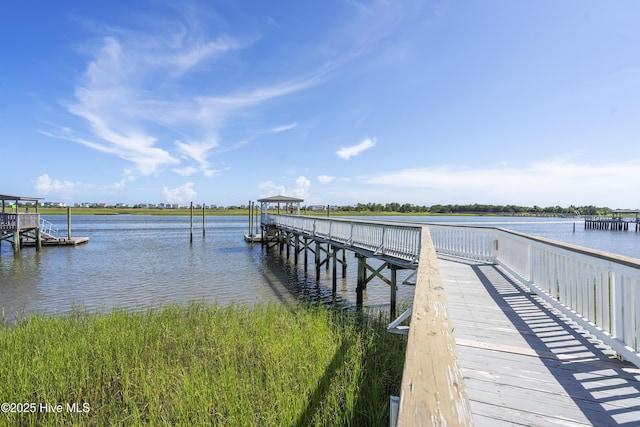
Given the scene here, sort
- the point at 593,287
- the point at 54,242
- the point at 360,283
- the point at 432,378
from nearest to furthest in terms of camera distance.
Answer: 1. the point at 432,378
2. the point at 593,287
3. the point at 360,283
4. the point at 54,242

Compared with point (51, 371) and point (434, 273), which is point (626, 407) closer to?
point (434, 273)

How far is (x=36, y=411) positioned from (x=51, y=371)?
2.83 feet

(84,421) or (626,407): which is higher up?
(626,407)

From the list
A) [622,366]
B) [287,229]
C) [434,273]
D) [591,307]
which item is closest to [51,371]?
[434,273]

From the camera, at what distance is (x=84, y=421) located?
4332mm

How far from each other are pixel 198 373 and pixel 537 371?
14.6 ft

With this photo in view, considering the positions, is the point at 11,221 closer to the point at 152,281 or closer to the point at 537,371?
the point at 152,281

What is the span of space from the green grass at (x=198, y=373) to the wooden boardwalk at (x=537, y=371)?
1.40m

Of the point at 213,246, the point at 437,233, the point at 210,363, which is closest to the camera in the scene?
the point at 210,363

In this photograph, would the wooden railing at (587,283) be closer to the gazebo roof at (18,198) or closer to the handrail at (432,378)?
the handrail at (432,378)

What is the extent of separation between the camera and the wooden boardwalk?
253 centimetres

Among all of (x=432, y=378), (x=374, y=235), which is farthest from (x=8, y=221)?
(x=432, y=378)

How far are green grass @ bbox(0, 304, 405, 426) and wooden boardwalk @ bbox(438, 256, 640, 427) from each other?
4.60ft

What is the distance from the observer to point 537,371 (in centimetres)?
321
